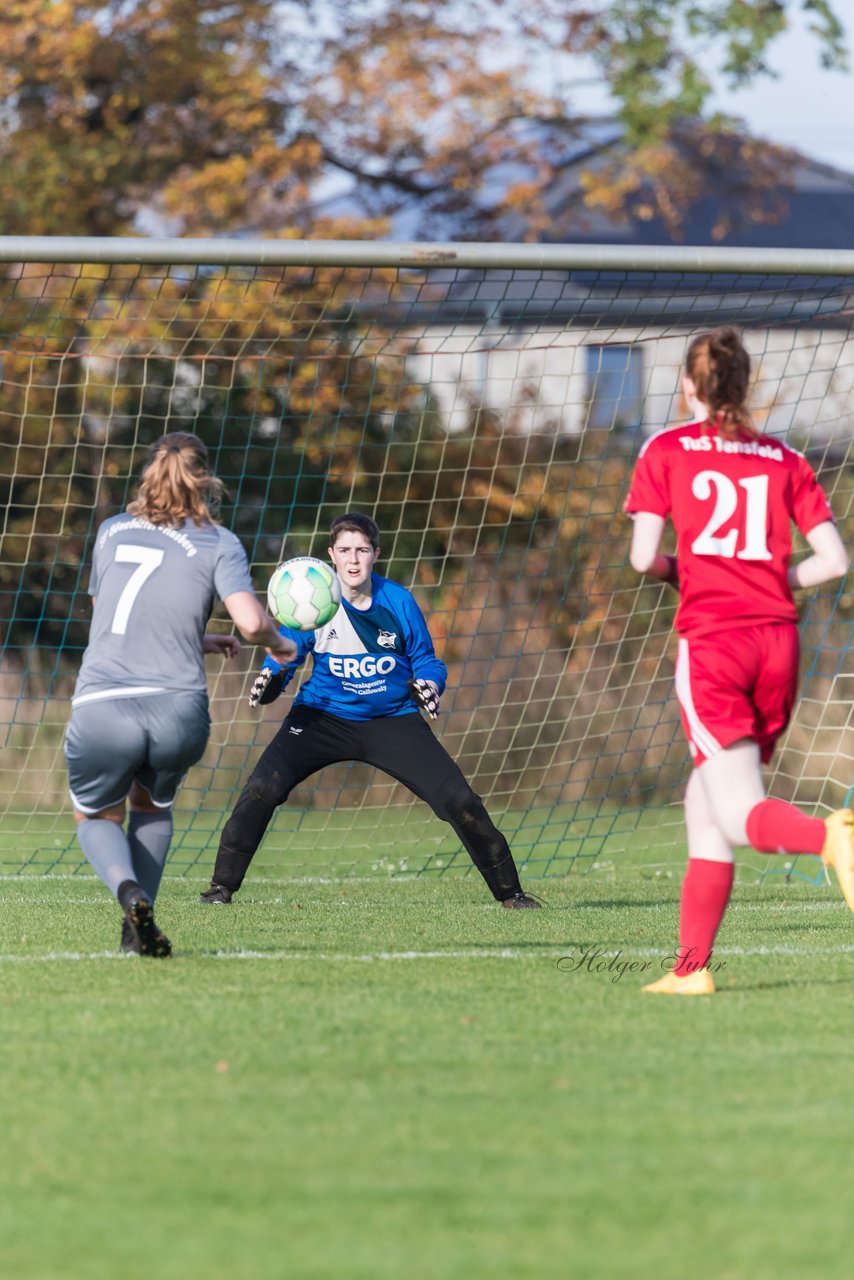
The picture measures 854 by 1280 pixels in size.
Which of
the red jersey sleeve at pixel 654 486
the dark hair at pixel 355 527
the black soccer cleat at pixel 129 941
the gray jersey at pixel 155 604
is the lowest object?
the black soccer cleat at pixel 129 941

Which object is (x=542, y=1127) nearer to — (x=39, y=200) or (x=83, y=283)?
(x=83, y=283)

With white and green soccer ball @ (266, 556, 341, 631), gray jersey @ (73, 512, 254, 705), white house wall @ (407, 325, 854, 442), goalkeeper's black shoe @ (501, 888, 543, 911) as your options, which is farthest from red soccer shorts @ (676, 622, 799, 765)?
white house wall @ (407, 325, 854, 442)

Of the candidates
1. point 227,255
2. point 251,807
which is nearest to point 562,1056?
point 251,807

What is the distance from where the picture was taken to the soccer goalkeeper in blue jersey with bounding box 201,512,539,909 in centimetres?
712

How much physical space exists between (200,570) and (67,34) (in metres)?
15.5

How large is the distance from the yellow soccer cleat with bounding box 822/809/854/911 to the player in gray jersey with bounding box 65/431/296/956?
1737 mm

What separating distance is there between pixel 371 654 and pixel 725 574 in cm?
271

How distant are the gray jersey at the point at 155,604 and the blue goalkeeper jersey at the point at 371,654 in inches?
75.6

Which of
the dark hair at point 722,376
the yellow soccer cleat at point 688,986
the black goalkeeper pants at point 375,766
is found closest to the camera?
the dark hair at point 722,376

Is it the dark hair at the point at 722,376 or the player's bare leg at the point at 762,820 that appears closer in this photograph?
the player's bare leg at the point at 762,820

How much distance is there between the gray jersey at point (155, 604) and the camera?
5.21 meters

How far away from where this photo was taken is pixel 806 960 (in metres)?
5.80

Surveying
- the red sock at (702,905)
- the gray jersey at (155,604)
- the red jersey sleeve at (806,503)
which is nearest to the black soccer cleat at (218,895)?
the gray jersey at (155,604)

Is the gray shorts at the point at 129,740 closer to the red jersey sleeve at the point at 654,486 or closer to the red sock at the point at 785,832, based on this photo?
the red jersey sleeve at the point at 654,486
